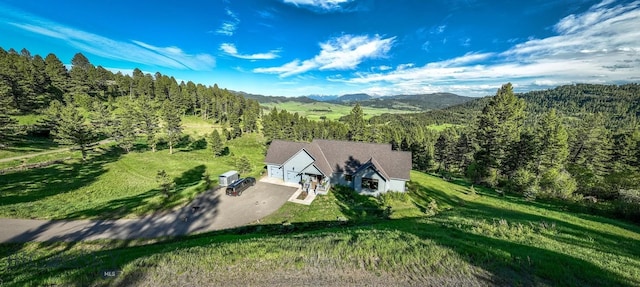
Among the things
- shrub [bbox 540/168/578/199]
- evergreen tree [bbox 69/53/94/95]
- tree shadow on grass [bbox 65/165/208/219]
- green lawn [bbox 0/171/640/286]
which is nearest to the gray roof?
tree shadow on grass [bbox 65/165/208/219]

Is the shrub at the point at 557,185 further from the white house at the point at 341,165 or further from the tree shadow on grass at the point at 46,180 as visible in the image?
the tree shadow on grass at the point at 46,180

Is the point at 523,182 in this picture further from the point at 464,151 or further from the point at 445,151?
the point at 445,151

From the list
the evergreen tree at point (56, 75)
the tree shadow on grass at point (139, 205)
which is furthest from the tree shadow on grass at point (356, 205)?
the evergreen tree at point (56, 75)

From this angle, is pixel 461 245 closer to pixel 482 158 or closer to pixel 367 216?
pixel 367 216

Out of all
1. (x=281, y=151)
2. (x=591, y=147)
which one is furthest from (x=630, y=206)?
(x=591, y=147)

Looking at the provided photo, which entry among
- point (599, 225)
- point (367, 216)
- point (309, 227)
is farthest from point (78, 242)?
point (599, 225)
